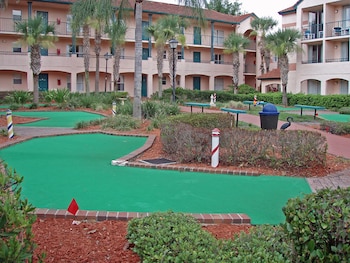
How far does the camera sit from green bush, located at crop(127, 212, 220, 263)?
361 centimetres

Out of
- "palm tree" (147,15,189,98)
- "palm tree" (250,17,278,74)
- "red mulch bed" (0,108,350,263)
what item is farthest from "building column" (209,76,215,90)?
"red mulch bed" (0,108,350,263)

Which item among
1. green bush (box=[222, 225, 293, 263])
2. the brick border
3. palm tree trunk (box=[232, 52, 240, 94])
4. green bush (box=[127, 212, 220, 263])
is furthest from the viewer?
palm tree trunk (box=[232, 52, 240, 94])

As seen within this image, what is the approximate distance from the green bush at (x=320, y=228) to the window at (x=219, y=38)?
46.2m

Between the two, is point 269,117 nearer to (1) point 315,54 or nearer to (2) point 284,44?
(2) point 284,44

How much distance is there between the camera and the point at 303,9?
3909cm

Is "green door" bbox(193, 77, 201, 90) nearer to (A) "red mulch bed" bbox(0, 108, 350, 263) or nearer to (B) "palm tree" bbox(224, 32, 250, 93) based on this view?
(B) "palm tree" bbox(224, 32, 250, 93)

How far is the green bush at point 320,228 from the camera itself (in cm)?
274

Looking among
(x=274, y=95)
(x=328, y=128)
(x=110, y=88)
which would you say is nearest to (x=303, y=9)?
(x=274, y=95)

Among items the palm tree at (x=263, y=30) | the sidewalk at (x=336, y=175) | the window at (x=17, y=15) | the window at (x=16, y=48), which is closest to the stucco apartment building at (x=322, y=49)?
the palm tree at (x=263, y=30)

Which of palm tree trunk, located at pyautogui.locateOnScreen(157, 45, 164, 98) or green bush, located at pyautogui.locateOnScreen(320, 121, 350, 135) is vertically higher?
palm tree trunk, located at pyautogui.locateOnScreen(157, 45, 164, 98)

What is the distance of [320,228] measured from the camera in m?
2.79

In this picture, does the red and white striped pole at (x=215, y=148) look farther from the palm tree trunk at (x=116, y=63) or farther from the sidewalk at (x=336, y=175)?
the palm tree trunk at (x=116, y=63)

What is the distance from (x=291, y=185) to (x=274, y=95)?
1212 inches

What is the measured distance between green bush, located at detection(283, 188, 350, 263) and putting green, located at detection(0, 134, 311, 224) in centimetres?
274
